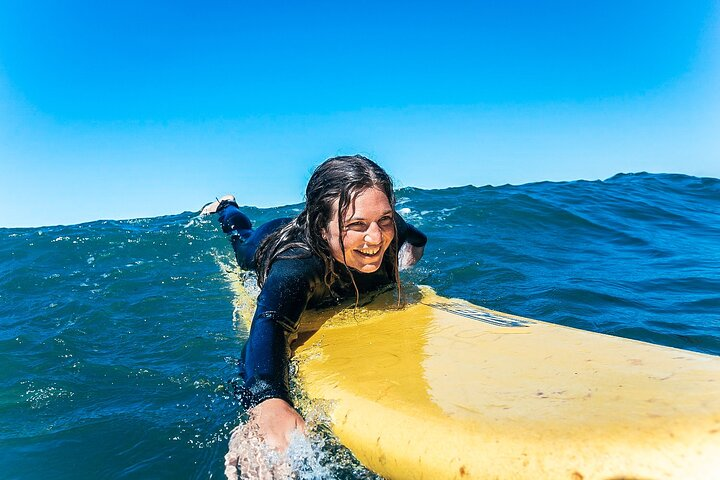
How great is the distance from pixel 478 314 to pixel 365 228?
896mm

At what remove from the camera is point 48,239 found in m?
7.39

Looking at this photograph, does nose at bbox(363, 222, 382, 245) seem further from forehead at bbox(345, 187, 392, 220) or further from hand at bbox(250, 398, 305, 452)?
hand at bbox(250, 398, 305, 452)

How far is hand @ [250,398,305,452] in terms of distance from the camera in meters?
1.63

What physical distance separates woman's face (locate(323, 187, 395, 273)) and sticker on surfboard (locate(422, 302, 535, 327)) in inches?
25.9

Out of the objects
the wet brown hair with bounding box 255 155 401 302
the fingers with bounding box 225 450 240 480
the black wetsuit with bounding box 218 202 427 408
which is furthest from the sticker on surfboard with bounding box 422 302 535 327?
the fingers with bounding box 225 450 240 480

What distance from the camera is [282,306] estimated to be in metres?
2.18

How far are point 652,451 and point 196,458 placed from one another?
1.69 m

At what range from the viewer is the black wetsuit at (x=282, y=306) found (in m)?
1.91

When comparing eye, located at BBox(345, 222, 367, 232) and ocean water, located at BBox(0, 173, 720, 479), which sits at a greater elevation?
eye, located at BBox(345, 222, 367, 232)

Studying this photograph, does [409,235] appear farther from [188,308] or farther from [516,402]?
[516,402]

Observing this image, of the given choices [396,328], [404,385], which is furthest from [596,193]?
[404,385]

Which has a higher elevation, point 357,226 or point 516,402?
point 357,226

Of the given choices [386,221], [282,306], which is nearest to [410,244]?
[386,221]

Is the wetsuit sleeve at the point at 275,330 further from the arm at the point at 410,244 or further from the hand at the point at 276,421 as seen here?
the arm at the point at 410,244
